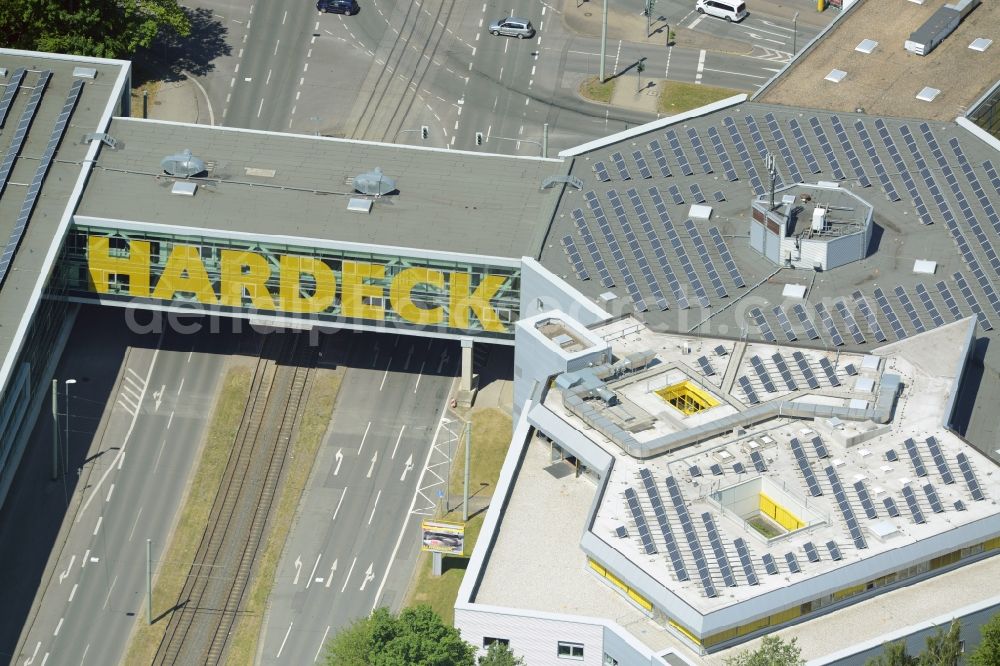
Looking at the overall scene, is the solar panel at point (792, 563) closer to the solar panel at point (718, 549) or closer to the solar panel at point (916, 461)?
the solar panel at point (718, 549)

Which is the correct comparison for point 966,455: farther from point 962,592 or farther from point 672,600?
point 672,600

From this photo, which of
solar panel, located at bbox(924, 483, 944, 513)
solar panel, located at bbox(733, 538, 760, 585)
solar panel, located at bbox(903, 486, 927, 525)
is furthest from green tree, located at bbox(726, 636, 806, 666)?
solar panel, located at bbox(924, 483, 944, 513)

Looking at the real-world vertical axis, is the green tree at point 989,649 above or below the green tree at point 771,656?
above

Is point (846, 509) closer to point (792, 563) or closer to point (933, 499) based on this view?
point (933, 499)

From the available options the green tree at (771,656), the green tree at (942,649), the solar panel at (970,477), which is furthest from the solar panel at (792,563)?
the solar panel at (970,477)

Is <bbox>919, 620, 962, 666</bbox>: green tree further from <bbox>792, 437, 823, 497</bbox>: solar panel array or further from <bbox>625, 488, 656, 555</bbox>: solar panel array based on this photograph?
<bbox>625, 488, 656, 555</bbox>: solar panel array

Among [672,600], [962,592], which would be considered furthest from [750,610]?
[962,592]
